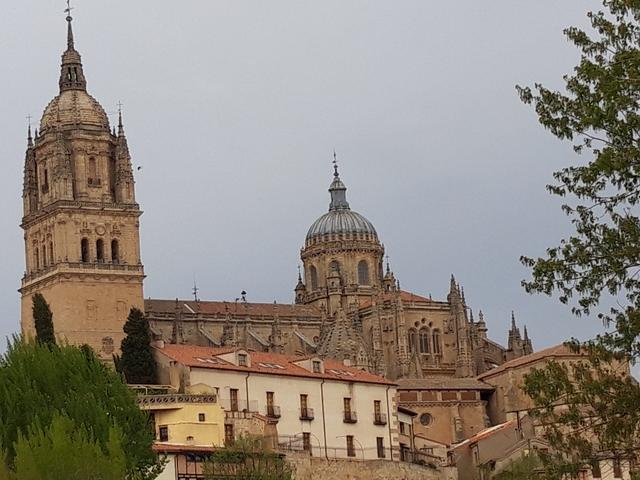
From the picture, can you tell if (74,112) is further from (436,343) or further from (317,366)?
(317,366)

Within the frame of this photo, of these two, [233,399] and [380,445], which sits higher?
[233,399]

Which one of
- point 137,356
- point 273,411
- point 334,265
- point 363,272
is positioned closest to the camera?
point 273,411

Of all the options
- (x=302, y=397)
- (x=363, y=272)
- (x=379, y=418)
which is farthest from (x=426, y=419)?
(x=363, y=272)

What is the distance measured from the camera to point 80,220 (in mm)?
119500

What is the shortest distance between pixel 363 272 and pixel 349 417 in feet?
215

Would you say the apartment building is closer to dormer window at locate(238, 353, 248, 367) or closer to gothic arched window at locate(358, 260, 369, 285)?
dormer window at locate(238, 353, 248, 367)

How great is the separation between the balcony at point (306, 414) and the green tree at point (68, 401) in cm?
2076

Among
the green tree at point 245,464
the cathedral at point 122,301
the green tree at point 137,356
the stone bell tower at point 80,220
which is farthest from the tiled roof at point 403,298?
the green tree at point 245,464

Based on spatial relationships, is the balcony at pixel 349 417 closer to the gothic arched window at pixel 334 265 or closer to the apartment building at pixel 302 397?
the apartment building at pixel 302 397

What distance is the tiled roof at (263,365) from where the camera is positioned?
3088 inches

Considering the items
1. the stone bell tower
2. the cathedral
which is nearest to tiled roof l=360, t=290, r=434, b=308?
the cathedral

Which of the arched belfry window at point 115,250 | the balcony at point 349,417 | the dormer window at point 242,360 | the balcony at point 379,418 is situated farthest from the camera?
the arched belfry window at point 115,250

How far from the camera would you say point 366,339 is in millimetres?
129250

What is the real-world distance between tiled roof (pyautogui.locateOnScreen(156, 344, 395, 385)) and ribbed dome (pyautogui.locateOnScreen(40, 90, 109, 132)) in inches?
1576
